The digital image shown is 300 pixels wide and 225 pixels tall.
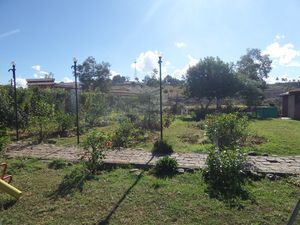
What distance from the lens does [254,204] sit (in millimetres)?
4711

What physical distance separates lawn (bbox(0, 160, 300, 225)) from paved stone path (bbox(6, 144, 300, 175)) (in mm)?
740

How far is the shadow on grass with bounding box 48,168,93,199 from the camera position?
5296 millimetres

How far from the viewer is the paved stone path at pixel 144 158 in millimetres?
6734

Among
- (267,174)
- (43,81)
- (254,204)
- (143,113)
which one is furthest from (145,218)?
(43,81)

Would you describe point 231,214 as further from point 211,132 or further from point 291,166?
point 211,132

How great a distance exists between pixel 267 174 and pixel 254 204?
66.5 inches

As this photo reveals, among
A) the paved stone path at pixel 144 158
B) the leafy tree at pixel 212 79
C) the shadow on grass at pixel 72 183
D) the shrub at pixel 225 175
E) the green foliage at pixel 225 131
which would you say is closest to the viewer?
the shrub at pixel 225 175

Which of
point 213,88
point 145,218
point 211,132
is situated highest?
point 213,88

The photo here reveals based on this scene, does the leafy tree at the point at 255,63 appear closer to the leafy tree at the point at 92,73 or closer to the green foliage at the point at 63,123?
the leafy tree at the point at 92,73

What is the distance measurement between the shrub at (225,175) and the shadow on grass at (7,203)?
129 inches

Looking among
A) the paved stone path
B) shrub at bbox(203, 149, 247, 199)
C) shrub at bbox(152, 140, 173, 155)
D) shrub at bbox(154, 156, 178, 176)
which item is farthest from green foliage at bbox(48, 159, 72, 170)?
shrub at bbox(203, 149, 247, 199)

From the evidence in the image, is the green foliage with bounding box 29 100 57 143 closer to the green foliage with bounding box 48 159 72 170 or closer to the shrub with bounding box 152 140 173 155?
the green foliage with bounding box 48 159 72 170

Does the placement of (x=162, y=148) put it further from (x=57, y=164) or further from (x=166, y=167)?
(x=57, y=164)

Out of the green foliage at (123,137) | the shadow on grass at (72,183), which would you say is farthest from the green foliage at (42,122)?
the shadow on grass at (72,183)
